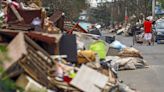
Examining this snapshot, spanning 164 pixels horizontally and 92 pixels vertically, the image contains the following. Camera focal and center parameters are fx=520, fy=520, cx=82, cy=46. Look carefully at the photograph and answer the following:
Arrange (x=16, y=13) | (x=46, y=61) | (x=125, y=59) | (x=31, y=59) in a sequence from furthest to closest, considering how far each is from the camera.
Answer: (x=125, y=59) → (x=16, y=13) → (x=46, y=61) → (x=31, y=59)

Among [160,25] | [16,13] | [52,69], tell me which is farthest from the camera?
[160,25]

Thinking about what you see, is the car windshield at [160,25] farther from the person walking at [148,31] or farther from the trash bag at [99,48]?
the trash bag at [99,48]

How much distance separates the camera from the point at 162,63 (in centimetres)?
2025

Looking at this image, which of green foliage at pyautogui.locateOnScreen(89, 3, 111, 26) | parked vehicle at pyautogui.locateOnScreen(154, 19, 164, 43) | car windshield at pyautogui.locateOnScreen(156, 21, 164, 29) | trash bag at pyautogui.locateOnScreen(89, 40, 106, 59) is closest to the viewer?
trash bag at pyautogui.locateOnScreen(89, 40, 106, 59)

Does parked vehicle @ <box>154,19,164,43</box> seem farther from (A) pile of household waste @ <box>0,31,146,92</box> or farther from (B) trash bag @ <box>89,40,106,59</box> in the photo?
(A) pile of household waste @ <box>0,31,146,92</box>

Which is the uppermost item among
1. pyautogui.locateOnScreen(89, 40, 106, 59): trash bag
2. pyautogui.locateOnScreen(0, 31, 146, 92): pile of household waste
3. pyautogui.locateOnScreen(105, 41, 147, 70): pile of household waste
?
pyautogui.locateOnScreen(0, 31, 146, 92): pile of household waste

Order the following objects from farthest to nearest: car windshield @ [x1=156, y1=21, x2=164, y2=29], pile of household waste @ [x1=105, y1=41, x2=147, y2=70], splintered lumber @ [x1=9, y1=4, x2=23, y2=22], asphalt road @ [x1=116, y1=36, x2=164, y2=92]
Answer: car windshield @ [x1=156, y1=21, x2=164, y2=29] → pile of household waste @ [x1=105, y1=41, x2=147, y2=70] → asphalt road @ [x1=116, y1=36, x2=164, y2=92] → splintered lumber @ [x1=9, y1=4, x2=23, y2=22]

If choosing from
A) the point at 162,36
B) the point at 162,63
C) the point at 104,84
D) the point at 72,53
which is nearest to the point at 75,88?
the point at 104,84

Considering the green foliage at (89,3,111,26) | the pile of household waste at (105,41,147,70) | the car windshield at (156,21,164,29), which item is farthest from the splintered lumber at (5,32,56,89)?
the green foliage at (89,3,111,26)

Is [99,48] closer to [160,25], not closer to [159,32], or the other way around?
[159,32]

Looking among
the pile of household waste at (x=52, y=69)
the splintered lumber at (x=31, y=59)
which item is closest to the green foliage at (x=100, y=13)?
the pile of household waste at (x=52, y=69)

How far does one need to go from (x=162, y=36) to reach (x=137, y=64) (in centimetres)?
2092

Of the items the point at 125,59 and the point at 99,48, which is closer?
the point at 99,48

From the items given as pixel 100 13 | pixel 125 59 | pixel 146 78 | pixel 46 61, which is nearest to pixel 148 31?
pixel 125 59
